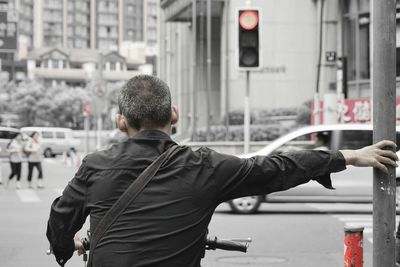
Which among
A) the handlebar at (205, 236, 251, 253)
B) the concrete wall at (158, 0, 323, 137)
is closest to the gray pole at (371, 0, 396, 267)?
the handlebar at (205, 236, 251, 253)

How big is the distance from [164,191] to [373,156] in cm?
83

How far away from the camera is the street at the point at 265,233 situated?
32.2 ft

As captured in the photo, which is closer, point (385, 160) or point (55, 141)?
point (385, 160)

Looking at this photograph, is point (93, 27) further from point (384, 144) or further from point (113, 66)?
point (384, 144)

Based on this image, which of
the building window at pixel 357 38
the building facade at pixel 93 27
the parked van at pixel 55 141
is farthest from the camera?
the building facade at pixel 93 27

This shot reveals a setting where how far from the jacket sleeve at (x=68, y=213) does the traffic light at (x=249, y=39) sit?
499 inches

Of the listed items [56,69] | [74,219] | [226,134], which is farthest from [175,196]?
[56,69]

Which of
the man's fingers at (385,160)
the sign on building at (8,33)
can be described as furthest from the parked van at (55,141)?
the man's fingers at (385,160)

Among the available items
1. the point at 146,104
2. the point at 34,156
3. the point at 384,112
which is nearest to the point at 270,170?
the point at 146,104

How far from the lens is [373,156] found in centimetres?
315

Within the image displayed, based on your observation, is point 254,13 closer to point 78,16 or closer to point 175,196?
point 175,196

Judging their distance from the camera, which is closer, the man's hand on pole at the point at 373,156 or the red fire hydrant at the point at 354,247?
the man's hand on pole at the point at 373,156

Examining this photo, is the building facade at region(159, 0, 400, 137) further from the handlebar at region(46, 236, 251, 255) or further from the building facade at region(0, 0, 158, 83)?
the building facade at region(0, 0, 158, 83)

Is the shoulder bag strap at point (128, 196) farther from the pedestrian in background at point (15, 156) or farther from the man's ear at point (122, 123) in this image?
the pedestrian in background at point (15, 156)
